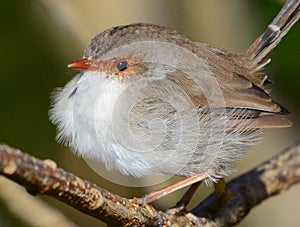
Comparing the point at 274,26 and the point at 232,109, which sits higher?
the point at 274,26

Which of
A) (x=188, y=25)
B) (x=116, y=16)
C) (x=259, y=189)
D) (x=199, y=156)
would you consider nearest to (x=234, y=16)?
(x=188, y=25)

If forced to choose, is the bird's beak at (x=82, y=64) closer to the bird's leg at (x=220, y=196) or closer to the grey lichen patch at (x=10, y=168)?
the bird's leg at (x=220, y=196)

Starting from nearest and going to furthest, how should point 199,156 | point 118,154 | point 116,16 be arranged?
point 118,154 < point 199,156 < point 116,16

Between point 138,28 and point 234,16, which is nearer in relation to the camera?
point 138,28

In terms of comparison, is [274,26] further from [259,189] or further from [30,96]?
[30,96]

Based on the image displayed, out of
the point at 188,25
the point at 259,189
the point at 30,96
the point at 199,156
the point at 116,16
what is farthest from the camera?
the point at 188,25

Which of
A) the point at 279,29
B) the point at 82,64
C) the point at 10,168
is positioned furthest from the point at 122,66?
the point at 10,168

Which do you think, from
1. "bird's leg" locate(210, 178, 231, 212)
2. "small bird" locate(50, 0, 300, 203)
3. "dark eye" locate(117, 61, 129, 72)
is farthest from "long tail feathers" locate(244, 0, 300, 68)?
"dark eye" locate(117, 61, 129, 72)
